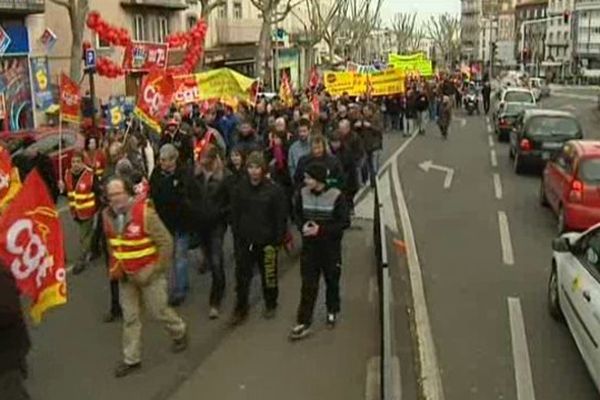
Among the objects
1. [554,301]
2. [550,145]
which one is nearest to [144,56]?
[550,145]

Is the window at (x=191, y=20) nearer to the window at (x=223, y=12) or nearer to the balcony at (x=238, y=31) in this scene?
the balcony at (x=238, y=31)

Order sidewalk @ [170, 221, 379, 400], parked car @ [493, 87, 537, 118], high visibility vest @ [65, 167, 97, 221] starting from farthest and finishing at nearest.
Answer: parked car @ [493, 87, 537, 118]
high visibility vest @ [65, 167, 97, 221]
sidewalk @ [170, 221, 379, 400]

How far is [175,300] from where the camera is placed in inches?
365

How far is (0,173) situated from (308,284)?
3402 mm

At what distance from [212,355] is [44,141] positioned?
10.1 meters

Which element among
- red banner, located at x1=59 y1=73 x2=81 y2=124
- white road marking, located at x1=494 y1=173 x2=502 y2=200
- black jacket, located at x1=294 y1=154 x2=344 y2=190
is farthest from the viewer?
white road marking, located at x1=494 y1=173 x2=502 y2=200

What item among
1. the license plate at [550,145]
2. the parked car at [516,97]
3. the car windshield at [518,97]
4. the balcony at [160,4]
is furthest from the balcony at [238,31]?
the license plate at [550,145]

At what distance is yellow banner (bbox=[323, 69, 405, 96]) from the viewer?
2853 cm

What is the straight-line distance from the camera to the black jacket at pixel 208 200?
8859 millimetres

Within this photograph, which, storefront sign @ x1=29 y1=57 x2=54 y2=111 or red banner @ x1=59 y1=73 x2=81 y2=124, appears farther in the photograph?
storefront sign @ x1=29 y1=57 x2=54 y2=111

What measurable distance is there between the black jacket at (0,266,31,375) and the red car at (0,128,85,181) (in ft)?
38.6

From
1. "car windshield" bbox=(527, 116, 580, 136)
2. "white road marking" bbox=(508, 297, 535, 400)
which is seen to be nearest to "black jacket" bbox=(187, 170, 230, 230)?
"white road marking" bbox=(508, 297, 535, 400)

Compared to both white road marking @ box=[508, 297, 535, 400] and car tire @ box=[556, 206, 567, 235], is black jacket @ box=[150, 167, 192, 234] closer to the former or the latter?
white road marking @ box=[508, 297, 535, 400]

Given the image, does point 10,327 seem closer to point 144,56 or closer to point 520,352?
point 520,352
